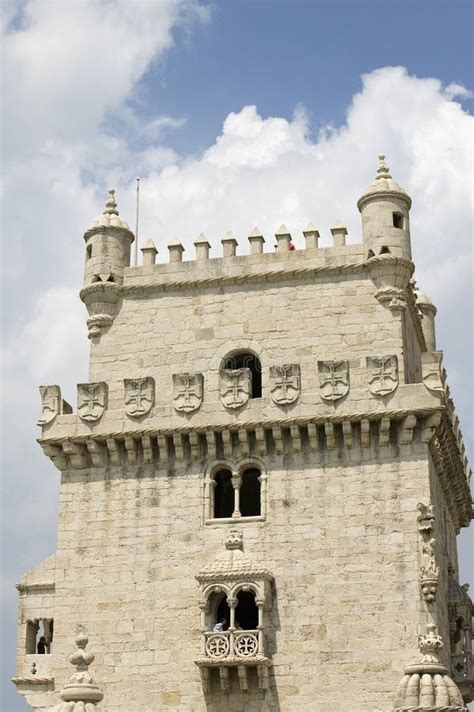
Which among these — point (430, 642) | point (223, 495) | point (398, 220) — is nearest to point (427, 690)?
point (430, 642)

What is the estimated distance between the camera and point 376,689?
105 ft

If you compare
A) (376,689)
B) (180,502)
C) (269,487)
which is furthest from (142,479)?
(376,689)

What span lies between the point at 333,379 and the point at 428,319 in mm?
12551

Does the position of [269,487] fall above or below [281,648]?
above

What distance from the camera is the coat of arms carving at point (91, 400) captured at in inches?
1409

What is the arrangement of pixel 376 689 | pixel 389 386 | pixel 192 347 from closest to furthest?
pixel 376 689 → pixel 389 386 → pixel 192 347

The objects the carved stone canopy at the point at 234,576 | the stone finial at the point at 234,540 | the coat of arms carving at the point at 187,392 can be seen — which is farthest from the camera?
the coat of arms carving at the point at 187,392

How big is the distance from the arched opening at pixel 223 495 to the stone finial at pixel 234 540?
1.19 meters

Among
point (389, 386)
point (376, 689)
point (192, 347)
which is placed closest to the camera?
point (376, 689)

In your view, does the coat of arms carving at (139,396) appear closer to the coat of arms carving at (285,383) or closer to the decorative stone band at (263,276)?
the decorative stone band at (263,276)

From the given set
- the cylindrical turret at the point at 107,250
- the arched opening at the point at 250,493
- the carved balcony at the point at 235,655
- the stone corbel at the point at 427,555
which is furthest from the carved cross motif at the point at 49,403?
the stone corbel at the point at 427,555

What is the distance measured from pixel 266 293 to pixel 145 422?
4.85 m

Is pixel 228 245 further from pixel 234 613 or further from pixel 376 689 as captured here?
pixel 376 689

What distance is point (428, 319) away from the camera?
46.1 metres
